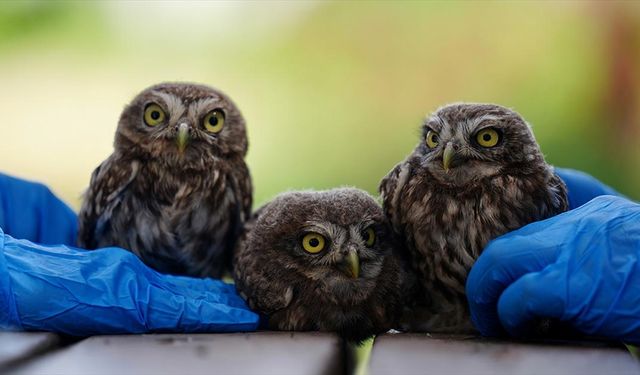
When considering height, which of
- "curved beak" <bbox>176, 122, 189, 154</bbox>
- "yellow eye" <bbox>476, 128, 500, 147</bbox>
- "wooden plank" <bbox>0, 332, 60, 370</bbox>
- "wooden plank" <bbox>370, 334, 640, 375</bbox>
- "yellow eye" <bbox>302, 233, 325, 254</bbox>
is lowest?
"wooden plank" <bbox>0, 332, 60, 370</bbox>

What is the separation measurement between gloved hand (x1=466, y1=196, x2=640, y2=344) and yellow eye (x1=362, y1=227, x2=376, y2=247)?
1.12ft

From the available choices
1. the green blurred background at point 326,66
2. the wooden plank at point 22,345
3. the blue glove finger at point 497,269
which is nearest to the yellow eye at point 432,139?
the blue glove finger at point 497,269

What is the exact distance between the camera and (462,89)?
502 centimetres

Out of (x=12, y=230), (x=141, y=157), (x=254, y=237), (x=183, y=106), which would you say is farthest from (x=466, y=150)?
(x=12, y=230)

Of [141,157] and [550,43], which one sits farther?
[550,43]

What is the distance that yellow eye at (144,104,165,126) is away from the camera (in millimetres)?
2590

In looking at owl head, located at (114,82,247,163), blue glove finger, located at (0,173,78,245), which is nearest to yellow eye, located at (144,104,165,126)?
owl head, located at (114,82,247,163)

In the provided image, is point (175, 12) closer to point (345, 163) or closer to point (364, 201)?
point (345, 163)

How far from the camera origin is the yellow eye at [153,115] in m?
2.59

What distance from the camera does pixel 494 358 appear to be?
1794 millimetres

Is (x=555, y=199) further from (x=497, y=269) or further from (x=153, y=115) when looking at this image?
(x=153, y=115)

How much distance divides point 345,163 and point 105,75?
1.70 metres

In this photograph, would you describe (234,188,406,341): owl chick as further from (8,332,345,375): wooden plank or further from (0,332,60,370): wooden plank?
(0,332,60,370): wooden plank

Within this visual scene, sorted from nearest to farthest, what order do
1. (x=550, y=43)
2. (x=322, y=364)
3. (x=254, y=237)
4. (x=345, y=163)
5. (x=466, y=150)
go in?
(x=322, y=364)
(x=466, y=150)
(x=254, y=237)
(x=345, y=163)
(x=550, y=43)
